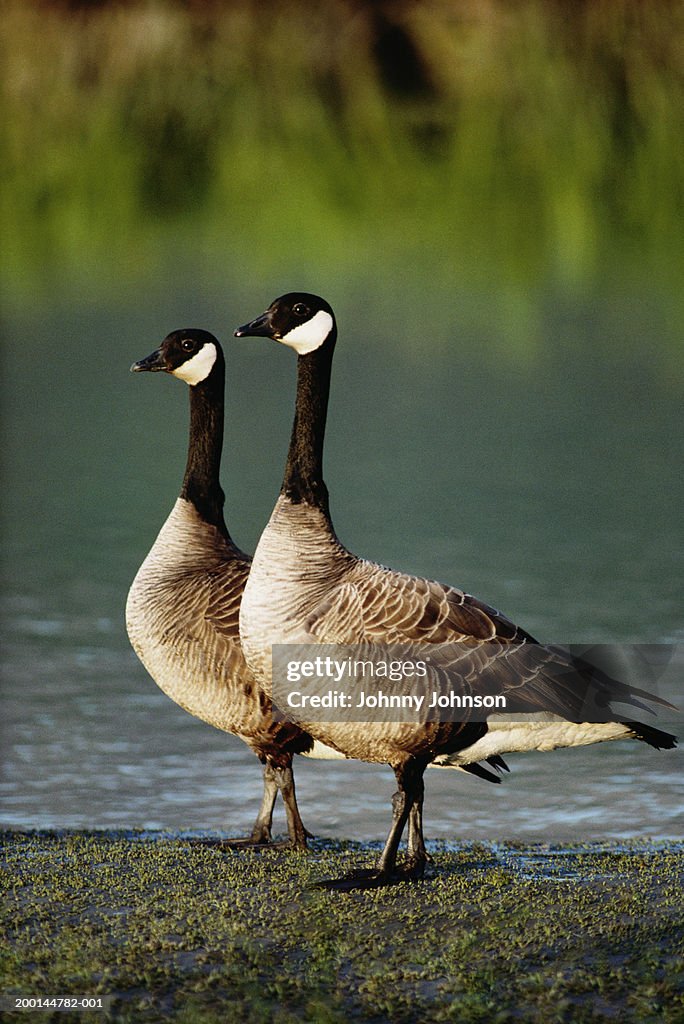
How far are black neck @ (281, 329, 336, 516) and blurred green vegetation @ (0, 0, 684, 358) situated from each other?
22.2 metres

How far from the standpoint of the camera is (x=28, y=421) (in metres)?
19.6

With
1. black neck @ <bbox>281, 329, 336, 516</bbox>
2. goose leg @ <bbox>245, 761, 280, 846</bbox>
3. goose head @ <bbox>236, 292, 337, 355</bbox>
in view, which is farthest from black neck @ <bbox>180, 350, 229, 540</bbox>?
goose leg @ <bbox>245, 761, 280, 846</bbox>

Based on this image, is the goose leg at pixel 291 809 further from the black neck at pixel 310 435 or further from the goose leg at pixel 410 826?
the black neck at pixel 310 435

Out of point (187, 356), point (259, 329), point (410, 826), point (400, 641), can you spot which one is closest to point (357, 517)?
point (187, 356)

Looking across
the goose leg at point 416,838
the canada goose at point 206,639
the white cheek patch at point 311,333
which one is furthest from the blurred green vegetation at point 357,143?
the goose leg at point 416,838

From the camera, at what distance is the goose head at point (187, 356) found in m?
6.85

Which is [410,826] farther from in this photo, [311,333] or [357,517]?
[357,517]

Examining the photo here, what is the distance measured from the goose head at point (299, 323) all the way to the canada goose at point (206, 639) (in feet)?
3.24

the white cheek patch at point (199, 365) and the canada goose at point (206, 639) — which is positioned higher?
the white cheek patch at point (199, 365)

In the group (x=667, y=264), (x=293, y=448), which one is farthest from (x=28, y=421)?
(x=667, y=264)

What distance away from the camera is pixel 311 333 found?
6055 millimetres

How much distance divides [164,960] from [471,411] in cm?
1650

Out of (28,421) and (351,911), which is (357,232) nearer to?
(28,421)

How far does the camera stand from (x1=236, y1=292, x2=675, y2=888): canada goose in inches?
211
